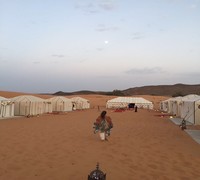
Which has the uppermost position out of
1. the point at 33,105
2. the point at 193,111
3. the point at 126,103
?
the point at 193,111

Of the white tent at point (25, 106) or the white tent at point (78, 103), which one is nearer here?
the white tent at point (25, 106)

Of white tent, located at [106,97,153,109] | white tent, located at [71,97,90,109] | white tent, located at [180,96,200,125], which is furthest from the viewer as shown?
white tent, located at [106,97,153,109]

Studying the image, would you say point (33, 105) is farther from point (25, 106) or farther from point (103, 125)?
point (103, 125)

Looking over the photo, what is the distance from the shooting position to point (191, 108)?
2247 centimetres

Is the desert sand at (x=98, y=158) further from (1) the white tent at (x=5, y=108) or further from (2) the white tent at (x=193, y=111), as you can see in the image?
(1) the white tent at (x=5, y=108)

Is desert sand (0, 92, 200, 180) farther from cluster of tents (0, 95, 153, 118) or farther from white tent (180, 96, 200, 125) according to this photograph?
cluster of tents (0, 95, 153, 118)

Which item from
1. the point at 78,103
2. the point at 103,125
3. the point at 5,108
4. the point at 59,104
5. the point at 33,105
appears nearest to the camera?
the point at 103,125

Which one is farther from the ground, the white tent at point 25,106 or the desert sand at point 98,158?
the white tent at point 25,106

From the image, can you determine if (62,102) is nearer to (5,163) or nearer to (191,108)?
(191,108)

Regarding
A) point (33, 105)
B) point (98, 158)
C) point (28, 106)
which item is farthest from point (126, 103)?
point (98, 158)

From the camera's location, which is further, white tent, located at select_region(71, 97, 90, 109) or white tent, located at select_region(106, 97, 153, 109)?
white tent, located at select_region(106, 97, 153, 109)

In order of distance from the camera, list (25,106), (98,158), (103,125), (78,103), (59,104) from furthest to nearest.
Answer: (78,103)
(59,104)
(25,106)
(103,125)
(98,158)

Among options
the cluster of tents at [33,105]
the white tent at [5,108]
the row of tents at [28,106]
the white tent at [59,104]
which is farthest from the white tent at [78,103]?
the white tent at [5,108]

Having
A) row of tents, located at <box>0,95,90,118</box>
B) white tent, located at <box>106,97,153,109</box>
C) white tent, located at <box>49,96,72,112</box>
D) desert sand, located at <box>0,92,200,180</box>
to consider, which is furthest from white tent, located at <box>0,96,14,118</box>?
white tent, located at <box>106,97,153,109</box>
